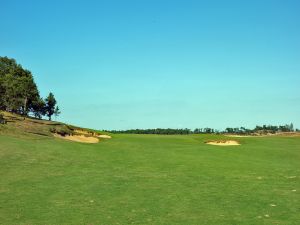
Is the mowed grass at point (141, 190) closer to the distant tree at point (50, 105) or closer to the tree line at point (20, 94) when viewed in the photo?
the tree line at point (20, 94)

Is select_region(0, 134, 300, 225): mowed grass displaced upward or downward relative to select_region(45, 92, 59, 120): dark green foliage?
downward

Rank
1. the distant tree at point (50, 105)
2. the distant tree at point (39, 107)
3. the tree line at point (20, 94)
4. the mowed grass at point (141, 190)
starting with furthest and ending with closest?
the distant tree at point (50, 105) < the distant tree at point (39, 107) < the tree line at point (20, 94) < the mowed grass at point (141, 190)

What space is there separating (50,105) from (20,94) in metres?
67.9

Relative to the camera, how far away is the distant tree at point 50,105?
453 feet

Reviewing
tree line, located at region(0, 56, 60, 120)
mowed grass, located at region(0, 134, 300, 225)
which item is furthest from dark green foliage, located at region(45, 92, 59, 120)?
mowed grass, located at region(0, 134, 300, 225)

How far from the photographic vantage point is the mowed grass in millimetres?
12484

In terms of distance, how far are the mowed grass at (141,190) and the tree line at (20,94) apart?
49.0 m

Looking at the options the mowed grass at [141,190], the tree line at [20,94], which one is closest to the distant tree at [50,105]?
the tree line at [20,94]

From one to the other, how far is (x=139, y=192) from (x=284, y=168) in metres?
10.6

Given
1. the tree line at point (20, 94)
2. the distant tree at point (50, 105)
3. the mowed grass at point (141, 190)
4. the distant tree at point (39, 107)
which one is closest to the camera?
the mowed grass at point (141, 190)

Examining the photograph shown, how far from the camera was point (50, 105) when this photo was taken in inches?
5497

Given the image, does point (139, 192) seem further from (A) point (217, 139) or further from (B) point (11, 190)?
(A) point (217, 139)

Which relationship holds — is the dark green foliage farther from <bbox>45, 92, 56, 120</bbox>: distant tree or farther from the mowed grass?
the mowed grass

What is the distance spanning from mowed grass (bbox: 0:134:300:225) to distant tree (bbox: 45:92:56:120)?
378 ft
